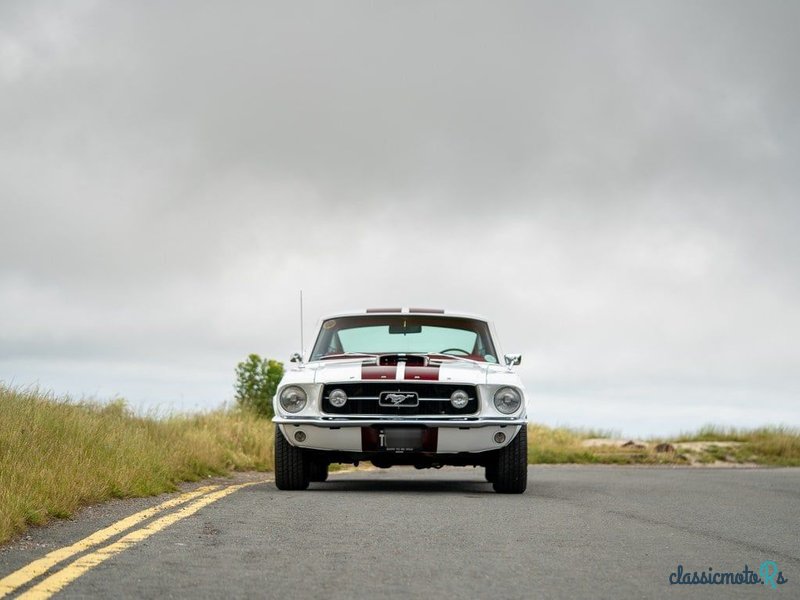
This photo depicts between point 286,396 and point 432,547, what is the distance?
446 centimetres

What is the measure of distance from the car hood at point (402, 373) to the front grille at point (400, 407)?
7 cm

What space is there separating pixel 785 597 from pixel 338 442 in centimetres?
589

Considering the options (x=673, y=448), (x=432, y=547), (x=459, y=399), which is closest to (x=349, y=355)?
(x=459, y=399)

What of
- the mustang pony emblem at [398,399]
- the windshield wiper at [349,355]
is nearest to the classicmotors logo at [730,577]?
the mustang pony emblem at [398,399]

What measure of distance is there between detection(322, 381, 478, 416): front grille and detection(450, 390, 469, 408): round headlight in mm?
35

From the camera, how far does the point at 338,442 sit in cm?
1053

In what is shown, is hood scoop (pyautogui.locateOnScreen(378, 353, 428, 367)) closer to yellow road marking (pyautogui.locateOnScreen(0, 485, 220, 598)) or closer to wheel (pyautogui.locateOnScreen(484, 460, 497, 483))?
wheel (pyautogui.locateOnScreen(484, 460, 497, 483))

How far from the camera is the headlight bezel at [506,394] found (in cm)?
1059

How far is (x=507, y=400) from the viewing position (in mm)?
10633

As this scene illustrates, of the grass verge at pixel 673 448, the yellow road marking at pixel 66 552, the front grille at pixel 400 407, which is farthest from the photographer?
the grass verge at pixel 673 448

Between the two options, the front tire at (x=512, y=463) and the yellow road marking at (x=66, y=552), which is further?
the front tire at (x=512, y=463)

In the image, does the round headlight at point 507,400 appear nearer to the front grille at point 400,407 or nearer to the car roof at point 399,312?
the front grille at point 400,407

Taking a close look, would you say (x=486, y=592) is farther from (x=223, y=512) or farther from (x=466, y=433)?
(x=466, y=433)

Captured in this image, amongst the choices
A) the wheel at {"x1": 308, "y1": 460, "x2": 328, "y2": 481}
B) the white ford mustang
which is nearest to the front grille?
the white ford mustang
